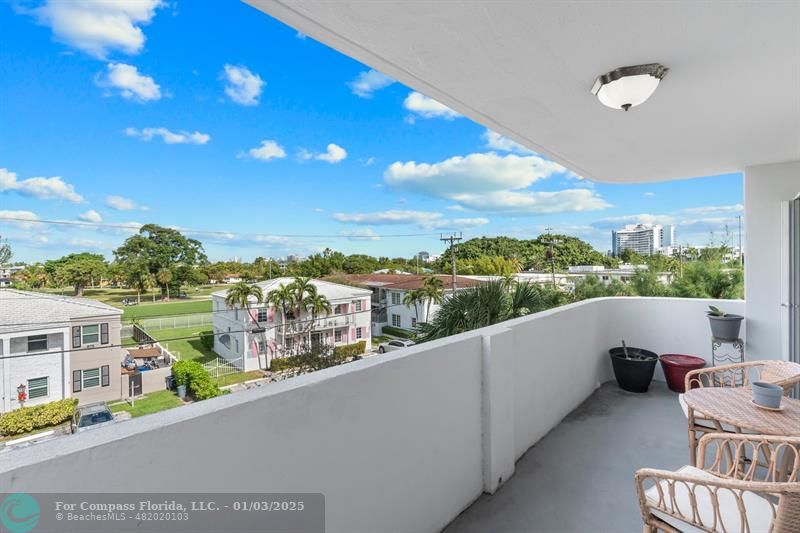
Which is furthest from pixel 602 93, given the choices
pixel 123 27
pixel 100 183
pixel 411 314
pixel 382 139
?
pixel 382 139

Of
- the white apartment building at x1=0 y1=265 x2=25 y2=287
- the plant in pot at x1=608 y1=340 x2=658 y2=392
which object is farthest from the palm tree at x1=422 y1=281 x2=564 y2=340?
the white apartment building at x1=0 y1=265 x2=25 y2=287

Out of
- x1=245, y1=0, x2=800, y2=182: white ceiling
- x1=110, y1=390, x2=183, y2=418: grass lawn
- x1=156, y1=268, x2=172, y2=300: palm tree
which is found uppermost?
x1=245, y1=0, x2=800, y2=182: white ceiling

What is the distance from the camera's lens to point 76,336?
2.25 meters

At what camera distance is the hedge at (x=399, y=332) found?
4.24m

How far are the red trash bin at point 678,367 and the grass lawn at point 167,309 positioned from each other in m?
5.04

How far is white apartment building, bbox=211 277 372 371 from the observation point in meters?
2.93

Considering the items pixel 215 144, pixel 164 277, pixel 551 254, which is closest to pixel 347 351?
pixel 164 277

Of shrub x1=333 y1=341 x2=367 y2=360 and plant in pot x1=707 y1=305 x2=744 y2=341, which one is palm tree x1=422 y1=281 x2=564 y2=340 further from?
plant in pot x1=707 y1=305 x2=744 y2=341

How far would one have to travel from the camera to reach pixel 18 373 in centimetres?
196

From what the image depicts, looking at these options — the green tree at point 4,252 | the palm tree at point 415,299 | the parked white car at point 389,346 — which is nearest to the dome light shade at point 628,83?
the parked white car at point 389,346

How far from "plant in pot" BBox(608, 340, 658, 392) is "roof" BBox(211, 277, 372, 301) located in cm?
318

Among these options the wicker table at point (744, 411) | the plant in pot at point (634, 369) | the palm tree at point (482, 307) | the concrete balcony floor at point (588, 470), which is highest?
the palm tree at point (482, 307)

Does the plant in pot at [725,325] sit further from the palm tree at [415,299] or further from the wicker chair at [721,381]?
the palm tree at [415,299]

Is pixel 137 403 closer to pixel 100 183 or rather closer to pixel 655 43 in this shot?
pixel 655 43
